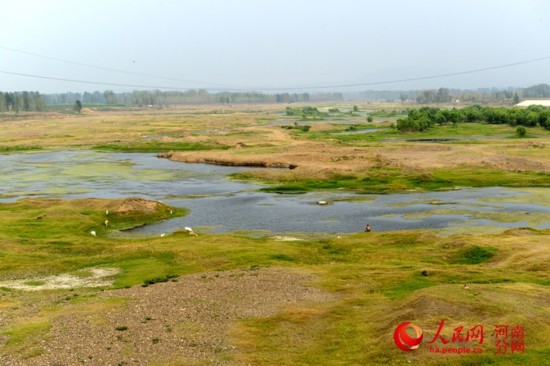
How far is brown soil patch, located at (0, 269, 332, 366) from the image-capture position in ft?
96.6

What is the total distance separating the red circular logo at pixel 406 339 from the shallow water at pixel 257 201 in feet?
130

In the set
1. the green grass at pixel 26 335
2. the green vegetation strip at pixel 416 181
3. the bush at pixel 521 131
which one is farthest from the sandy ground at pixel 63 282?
the bush at pixel 521 131

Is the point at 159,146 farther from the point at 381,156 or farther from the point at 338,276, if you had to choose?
the point at 338,276

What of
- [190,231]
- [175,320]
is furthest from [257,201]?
[175,320]

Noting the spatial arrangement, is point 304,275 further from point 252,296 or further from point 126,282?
point 126,282

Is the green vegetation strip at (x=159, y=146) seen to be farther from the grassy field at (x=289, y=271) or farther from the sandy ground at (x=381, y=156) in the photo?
the grassy field at (x=289, y=271)

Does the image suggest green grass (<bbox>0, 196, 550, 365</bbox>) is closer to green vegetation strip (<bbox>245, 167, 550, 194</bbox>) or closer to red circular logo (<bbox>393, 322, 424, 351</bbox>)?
red circular logo (<bbox>393, 322, 424, 351</bbox>)

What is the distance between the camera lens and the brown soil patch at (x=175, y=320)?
96.6ft

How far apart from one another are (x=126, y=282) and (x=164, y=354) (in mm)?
16775

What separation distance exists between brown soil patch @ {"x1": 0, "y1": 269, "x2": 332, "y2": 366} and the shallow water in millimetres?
27943

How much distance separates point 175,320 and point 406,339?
14.7 m

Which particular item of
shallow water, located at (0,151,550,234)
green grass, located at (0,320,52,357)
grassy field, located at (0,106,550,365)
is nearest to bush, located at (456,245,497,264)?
grassy field, located at (0,106,550,365)

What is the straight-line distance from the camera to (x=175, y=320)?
34812mm

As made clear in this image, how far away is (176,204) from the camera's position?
88.3 meters
